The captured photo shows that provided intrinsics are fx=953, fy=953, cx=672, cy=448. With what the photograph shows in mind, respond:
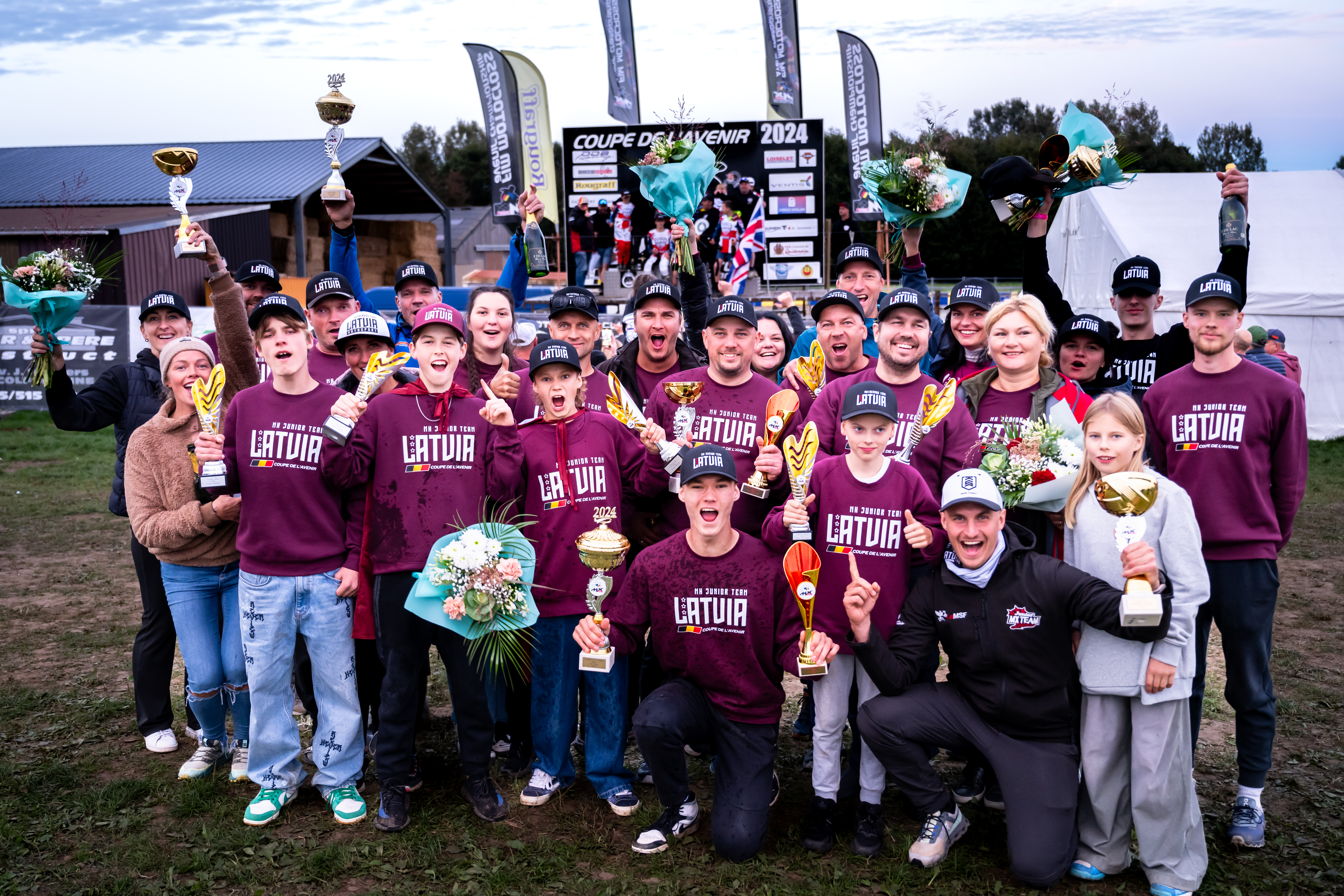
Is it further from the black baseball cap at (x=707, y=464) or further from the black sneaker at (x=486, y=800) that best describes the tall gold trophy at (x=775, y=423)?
the black sneaker at (x=486, y=800)

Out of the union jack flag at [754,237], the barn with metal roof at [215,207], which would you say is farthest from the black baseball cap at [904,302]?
the barn with metal roof at [215,207]

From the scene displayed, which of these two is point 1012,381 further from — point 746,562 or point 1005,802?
point 1005,802

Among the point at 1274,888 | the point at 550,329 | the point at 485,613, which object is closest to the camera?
the point at 1274,888

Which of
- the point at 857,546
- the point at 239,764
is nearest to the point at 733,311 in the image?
the point at 857,546

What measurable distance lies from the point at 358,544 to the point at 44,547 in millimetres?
7894

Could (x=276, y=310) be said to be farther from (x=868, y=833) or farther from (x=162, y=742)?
(x=868, y=833)

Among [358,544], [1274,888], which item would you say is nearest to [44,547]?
[358,544]

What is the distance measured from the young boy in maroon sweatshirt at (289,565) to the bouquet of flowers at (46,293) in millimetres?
1583

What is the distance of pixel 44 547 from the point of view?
10680 mm

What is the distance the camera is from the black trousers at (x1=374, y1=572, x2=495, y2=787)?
15.9 ft

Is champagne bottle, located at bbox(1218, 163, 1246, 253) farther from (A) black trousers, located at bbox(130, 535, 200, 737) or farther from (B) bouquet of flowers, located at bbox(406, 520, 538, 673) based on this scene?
(A) black trousers, located at bbox(130, 535, 200, 737)

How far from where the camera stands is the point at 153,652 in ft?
18.7

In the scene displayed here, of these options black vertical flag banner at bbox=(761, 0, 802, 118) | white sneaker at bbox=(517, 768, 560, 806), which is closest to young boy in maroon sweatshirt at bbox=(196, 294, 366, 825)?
white sneaker at bbox=(517, 768, 560, 806)

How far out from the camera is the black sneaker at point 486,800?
4961mm
